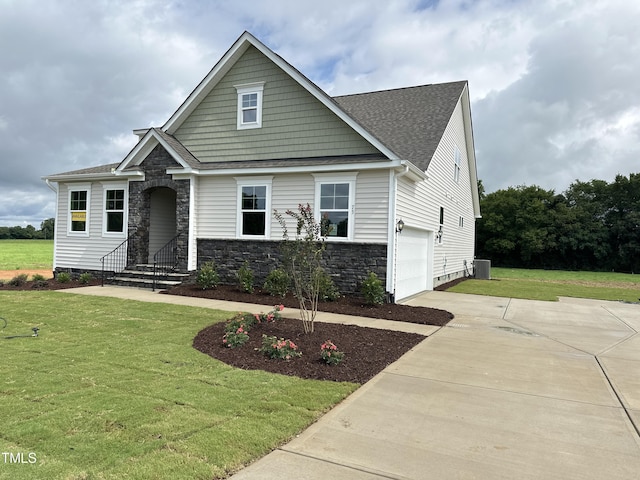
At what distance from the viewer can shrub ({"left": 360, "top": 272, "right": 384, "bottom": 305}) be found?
10.8 metres

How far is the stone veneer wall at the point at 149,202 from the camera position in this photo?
1380 cm

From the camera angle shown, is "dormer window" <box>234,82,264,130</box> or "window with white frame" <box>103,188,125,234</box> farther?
"window with white frame" <box>103,188,125,234</box>

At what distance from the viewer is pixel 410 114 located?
666 inches

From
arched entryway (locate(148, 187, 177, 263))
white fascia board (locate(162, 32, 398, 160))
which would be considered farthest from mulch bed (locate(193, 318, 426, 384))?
arched entryway (locate(148, 187, 177, 263))

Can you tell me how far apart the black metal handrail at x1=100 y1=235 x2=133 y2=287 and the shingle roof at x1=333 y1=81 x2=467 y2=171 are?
30.7ft

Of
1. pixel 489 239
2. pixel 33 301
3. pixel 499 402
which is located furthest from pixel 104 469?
pixel 489 239

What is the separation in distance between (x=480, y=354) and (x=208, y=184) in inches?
404

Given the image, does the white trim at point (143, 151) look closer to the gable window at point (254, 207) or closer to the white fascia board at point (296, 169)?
the white fascia board at point (296, 169)

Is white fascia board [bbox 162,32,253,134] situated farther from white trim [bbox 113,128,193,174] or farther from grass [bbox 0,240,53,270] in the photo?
grass [bbox 0,240,53,270]

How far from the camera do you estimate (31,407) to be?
4.00 meters

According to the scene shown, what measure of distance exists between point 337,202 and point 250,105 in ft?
15.8

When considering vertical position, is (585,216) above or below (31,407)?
above

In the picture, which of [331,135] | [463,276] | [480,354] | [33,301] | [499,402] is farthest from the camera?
[463,276]

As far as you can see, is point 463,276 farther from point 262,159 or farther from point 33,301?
point 33,301
